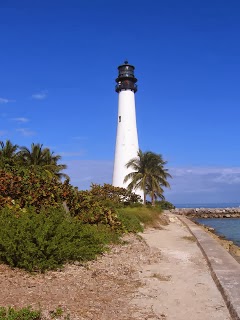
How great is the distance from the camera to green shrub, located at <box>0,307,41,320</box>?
4.28 m

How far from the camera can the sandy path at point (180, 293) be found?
521 centimetres

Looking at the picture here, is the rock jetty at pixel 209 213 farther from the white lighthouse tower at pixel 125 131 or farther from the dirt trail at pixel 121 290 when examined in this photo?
the dirt trail at pixel 121 290

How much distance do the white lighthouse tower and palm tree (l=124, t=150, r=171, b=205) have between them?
96 centimetres

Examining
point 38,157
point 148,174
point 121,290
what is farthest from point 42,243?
point 148,174

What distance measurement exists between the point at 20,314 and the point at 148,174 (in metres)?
34.1

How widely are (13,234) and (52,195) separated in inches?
170

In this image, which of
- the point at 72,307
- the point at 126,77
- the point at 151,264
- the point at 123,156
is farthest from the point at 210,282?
A: the point at 126,77

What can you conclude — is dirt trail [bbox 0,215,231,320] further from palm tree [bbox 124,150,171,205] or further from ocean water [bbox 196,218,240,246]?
palm tree [bbox 124,150,171,205]

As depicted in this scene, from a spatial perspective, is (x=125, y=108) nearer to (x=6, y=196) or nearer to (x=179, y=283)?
(x=6, y=196)

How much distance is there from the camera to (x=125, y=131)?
3941cm

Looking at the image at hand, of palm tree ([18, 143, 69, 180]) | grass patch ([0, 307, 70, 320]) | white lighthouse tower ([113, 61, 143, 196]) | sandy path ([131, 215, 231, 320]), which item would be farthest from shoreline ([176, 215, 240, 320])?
white lighthouse tower ([113, 61, 143, 196])

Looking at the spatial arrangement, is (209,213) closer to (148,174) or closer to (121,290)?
(148,174)

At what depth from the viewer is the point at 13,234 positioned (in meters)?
7.50

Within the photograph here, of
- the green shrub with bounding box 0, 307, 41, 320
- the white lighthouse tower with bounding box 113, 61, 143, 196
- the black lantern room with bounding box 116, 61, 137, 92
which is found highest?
the black lantern room with bounding box 116, 61, 137, 92
